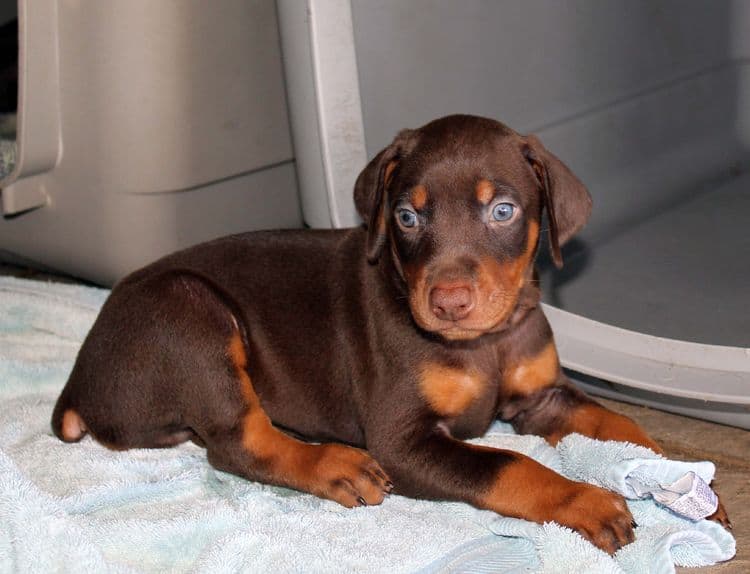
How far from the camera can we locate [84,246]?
5227 millimetres

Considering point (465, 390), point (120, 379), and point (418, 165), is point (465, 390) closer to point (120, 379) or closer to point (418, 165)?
point (418, 165)

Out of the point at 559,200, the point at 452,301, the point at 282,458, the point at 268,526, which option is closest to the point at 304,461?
the point at 282,458

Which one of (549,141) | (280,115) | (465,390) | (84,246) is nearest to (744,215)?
(549,141)

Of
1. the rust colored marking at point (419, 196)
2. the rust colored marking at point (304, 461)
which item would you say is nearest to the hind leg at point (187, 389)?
the rust colored marking at point (304, 461)

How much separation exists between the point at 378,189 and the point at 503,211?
43cm

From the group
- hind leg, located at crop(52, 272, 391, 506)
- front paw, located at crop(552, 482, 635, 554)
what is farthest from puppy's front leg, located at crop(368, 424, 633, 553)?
hind leg, located at crop(52, 272, 391, 506)

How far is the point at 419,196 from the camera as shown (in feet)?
11.0

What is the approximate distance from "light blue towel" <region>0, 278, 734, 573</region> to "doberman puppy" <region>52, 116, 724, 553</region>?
0.08m

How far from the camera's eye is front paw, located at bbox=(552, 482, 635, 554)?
9.97 ft

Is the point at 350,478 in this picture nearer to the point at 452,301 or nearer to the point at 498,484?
the point at 498,484

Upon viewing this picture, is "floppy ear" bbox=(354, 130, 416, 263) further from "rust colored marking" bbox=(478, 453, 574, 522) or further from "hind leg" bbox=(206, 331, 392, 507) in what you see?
"rust colored marking" bbox=(478, 453, 574, 522)

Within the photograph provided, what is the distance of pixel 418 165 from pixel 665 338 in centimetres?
129

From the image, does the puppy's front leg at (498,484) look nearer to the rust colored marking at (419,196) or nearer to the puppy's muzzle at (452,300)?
the puppy's muzzle at (452,300)

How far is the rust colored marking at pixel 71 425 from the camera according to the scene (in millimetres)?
3807
